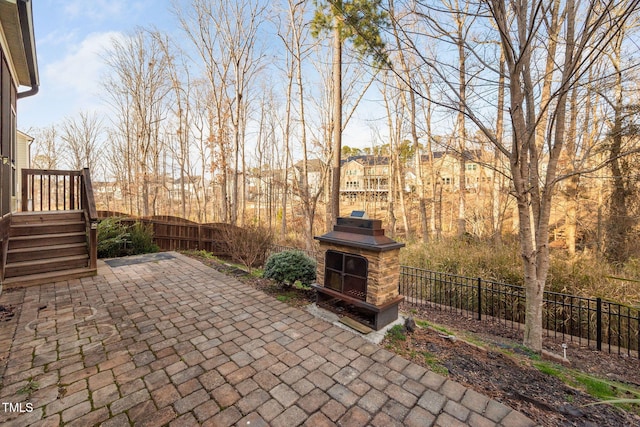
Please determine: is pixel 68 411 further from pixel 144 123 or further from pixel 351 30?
pixel 144 123

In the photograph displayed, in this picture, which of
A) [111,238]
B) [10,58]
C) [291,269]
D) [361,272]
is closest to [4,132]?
[10,58]

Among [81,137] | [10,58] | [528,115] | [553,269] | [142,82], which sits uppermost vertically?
[142,82]

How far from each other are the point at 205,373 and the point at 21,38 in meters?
6.65

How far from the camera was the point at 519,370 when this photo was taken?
2.93 m

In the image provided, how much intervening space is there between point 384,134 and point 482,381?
13086 mm

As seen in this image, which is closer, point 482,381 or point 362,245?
point 482,381

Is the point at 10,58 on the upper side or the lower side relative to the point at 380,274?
upper

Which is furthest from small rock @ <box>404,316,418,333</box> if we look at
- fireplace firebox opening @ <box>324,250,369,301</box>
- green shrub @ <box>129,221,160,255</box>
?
green shrub @ <box>129,221,160,255</box>

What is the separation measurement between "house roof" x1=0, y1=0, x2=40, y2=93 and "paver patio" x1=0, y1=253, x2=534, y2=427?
14.2 feet

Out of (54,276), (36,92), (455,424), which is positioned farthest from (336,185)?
(36,92)

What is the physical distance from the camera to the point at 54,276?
5.02 metres

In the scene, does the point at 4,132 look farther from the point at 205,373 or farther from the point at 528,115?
the point at 528,115

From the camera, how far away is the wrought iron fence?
169 inches

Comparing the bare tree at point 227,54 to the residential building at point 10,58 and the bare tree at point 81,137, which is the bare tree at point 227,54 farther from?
the bare tree at point 81,137
